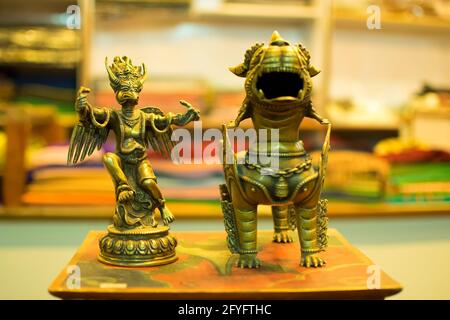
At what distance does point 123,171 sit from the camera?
3.55ft

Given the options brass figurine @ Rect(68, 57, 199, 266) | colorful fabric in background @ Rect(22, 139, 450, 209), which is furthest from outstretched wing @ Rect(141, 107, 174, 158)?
A: colorful fabric in background @ Rect(22, 139, 450, 209)

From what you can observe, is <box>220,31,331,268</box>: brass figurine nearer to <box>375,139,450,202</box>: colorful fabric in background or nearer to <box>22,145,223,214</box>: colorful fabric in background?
<box>22,145,223,214</box>: colorful fabric in background

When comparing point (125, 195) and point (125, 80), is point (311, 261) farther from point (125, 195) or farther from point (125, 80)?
point (125, 80)

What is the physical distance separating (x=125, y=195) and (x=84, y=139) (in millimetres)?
130

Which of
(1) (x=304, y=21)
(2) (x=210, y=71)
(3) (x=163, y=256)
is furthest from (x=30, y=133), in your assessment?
(3) (x=163, y=256)

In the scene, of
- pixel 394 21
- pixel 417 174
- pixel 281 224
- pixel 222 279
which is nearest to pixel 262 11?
pixel 394 21

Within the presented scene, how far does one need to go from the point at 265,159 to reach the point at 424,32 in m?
1.60

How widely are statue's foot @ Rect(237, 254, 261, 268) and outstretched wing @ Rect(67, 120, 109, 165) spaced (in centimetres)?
33

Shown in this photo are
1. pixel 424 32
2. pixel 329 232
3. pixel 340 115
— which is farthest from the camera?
pixel 424 32

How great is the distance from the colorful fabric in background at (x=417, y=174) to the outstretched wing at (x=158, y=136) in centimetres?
111

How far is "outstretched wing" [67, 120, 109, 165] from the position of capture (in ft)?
3.58

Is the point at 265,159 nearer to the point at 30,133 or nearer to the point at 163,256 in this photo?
the point at 163,256

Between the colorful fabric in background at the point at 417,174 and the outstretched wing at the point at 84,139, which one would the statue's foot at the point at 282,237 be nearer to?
the outstretched wing at the point at 84,139

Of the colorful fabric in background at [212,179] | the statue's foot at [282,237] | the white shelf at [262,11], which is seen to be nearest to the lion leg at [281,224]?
the statue's foot at [282,237]
